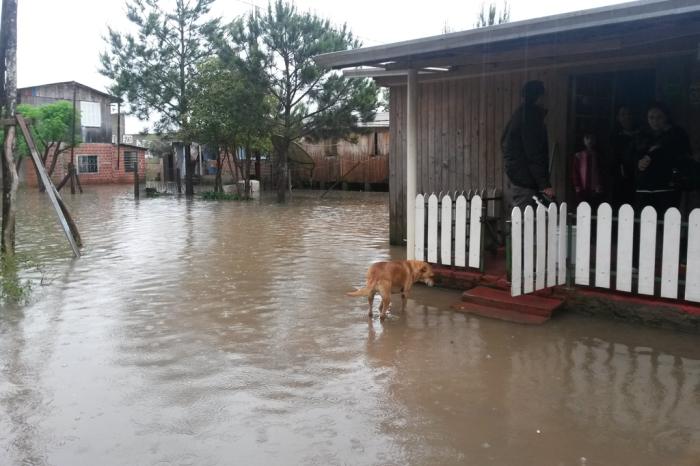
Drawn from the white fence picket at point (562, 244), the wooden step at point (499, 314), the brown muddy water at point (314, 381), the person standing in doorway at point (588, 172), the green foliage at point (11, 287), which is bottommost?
the brown muddy water at point (314, 381)

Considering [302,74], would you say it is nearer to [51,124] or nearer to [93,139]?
[51,124]

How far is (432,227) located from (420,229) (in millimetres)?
190

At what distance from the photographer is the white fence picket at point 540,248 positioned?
5.87m

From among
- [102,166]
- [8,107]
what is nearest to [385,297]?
[8,107]

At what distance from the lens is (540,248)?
5883 millimetres

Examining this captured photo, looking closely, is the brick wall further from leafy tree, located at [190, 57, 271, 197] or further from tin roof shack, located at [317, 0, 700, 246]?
tin roof shack, located at [317, 0, 700, 246]

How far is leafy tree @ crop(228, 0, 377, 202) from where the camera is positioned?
19.1 meters

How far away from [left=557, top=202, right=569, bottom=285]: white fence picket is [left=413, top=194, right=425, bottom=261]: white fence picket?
1673 mm

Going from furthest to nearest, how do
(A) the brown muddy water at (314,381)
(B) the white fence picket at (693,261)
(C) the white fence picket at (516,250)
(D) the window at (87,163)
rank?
(D) the window at (87,163) < (C) the white fence picket at (516,250) < (B) the white fence picket at (693,261) < (A) the brown muddy water at (314,381)

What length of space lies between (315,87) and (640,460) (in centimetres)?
1771

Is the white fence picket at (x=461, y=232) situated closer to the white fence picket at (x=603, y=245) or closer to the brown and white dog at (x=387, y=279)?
the brown and white dog at (x=387, y=279)

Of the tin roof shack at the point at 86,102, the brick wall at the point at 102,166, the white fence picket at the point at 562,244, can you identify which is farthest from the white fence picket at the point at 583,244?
the tin roof shack at the point at 86,102

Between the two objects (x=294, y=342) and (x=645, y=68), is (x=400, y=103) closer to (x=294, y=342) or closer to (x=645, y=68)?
(x=645, y=68)

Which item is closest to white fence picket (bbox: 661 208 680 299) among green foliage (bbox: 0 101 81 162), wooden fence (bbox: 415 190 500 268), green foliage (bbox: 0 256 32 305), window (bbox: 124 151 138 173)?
wooden fence (bbox: 415 190 500 268)
